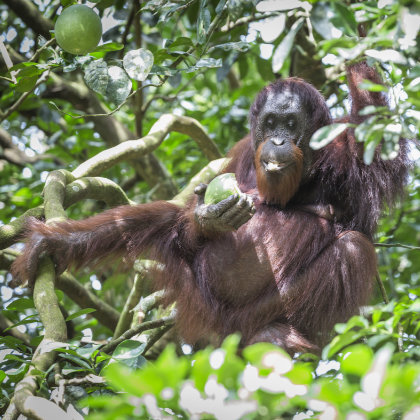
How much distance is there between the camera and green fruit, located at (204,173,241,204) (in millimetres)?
3371

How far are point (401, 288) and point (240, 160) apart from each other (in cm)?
158

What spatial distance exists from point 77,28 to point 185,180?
3.17 meters

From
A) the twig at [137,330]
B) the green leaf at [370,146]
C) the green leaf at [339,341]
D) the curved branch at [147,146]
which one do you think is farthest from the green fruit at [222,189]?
the green leaf at [339,341]

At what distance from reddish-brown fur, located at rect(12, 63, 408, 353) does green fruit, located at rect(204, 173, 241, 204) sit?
29cm

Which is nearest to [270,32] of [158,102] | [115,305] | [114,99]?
[114,99]

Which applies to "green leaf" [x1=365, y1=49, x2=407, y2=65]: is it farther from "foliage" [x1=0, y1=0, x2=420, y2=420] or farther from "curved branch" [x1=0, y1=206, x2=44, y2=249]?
"curved branch" [x1=0, y1=206, x2=44, y2=249]

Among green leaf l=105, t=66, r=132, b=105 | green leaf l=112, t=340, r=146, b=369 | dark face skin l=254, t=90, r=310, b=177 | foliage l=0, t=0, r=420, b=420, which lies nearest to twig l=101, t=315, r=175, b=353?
foliage l=0, t=0, r=420, b=420

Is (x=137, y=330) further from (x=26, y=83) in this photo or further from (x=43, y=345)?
(x=26, y=83)

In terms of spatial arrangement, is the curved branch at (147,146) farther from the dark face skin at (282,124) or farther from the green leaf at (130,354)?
the green leaf at (130,354)

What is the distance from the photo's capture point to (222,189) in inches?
133

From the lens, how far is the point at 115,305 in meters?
5.88

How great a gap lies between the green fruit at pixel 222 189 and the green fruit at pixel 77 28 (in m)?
0.97

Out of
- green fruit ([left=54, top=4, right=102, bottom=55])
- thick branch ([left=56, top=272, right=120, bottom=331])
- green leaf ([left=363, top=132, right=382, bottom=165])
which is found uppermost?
green fruit ([left=54, top=4, right=102, bottom=55])

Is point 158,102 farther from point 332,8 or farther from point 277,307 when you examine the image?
point 332,8
